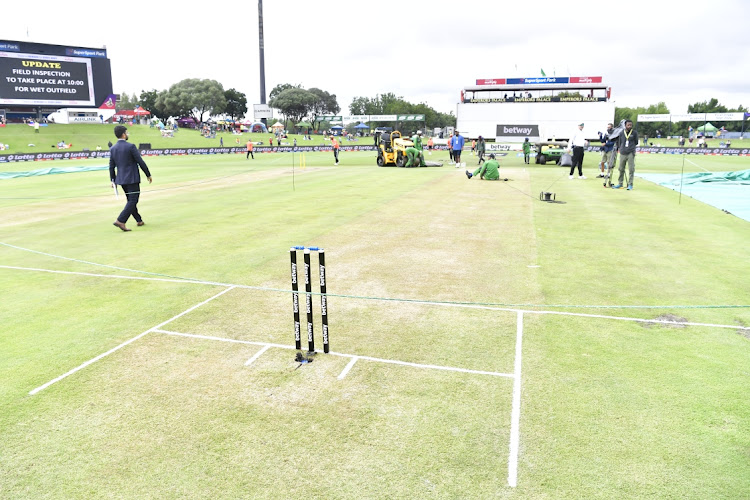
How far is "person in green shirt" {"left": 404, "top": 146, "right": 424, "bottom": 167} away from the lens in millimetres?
29781

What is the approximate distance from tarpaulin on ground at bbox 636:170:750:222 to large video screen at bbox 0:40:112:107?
65145mm

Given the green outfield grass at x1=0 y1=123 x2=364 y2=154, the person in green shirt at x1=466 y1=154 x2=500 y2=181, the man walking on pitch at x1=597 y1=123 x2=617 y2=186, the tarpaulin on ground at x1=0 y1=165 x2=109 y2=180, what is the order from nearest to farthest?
the man walking on pitch at x1=597 y1=123 x2=617 y2=186 < the person in green shirt at x1=466 y1=154 x2=500 y2=181 < the tarpaulin on ground at x1=0 y1=165 x2=109 y2=180 < the green outfield grass at x1=0 y1=123 x2=364 y2=154

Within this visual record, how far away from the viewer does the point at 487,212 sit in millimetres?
14281

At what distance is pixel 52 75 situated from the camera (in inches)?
2363

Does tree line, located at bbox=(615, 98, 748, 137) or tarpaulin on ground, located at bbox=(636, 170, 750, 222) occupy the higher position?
tree line, located at bbox=(615, 98, 748, 137)

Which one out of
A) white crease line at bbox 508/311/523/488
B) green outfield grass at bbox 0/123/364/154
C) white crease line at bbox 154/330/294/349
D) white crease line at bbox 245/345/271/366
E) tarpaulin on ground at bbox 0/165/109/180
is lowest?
white crease line at bbox 508/311/523/488

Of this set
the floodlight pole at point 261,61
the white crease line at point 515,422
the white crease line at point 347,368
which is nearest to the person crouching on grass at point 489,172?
the white crease line at point 515,422

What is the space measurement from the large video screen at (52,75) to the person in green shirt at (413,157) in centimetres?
5259

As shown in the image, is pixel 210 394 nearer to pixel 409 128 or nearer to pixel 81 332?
pixel 81 332

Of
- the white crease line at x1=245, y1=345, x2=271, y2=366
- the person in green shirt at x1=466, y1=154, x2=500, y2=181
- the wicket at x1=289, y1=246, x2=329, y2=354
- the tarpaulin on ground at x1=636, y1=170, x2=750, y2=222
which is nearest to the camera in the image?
the wicket at x1=289, y1=246, x2=329, y2=354

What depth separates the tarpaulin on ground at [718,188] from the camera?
14.8 meters

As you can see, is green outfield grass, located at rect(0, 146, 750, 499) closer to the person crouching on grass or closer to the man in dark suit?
the man in dark suit

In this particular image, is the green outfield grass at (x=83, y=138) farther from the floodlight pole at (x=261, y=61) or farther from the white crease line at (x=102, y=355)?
the white crease line at (x=102, y=355)

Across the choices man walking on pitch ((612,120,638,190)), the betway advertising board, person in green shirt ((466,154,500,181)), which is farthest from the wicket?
the betway advertising board
